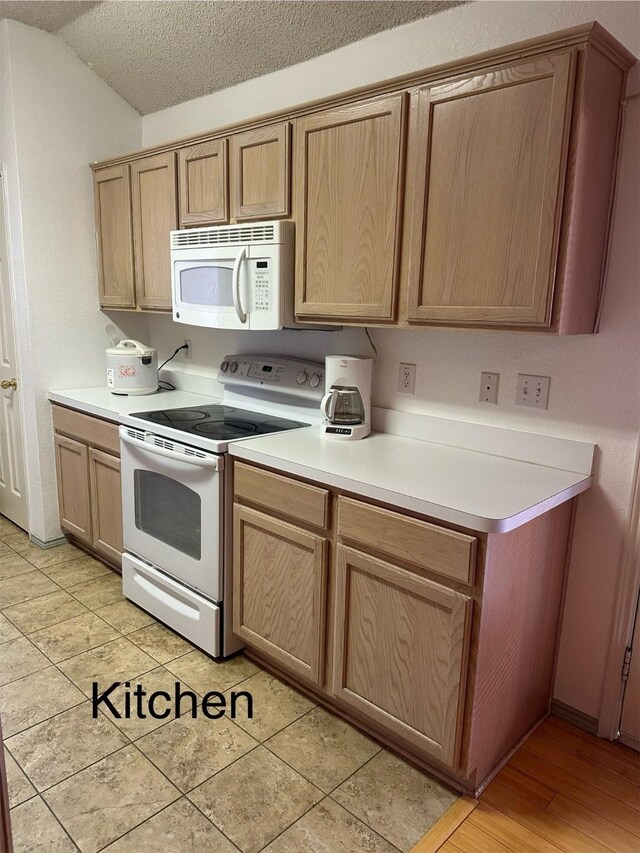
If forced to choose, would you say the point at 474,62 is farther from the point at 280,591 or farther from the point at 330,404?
the point at 280,591

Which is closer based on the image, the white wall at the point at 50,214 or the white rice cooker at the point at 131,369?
the white wall at the point at 50,214

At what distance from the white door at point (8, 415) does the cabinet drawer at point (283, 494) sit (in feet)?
5.84

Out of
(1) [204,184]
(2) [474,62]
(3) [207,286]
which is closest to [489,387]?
(2) [474,62]

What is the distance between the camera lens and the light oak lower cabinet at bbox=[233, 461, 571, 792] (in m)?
1.60

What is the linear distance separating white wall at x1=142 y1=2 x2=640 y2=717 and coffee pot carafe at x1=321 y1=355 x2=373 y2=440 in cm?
16

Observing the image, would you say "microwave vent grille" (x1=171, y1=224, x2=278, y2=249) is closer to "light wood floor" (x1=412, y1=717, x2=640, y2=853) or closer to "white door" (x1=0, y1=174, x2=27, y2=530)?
"white door" (x1=0, y1=174, x2=27, y2=530)

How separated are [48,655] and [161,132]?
2632mm

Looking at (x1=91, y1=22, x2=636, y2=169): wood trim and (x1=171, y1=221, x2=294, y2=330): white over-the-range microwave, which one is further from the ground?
(x1=91, y1=22, x2=636, y2=169): wood trim

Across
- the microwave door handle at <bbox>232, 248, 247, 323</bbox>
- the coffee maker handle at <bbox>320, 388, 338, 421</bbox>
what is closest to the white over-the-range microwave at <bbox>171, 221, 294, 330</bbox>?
the microwave door handle at <bbox>232, 248, 247, 323</bbox>

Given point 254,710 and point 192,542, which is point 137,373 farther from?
point 254,710

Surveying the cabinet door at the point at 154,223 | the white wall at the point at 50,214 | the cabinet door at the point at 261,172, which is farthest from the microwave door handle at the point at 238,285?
the white wall at the point at 50,214

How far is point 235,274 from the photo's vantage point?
233 centimetres

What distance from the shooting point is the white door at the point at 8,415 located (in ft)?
10.5

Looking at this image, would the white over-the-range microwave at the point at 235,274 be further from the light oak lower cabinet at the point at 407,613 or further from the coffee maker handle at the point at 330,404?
the light oak lower cabinet at the point at 407,613
